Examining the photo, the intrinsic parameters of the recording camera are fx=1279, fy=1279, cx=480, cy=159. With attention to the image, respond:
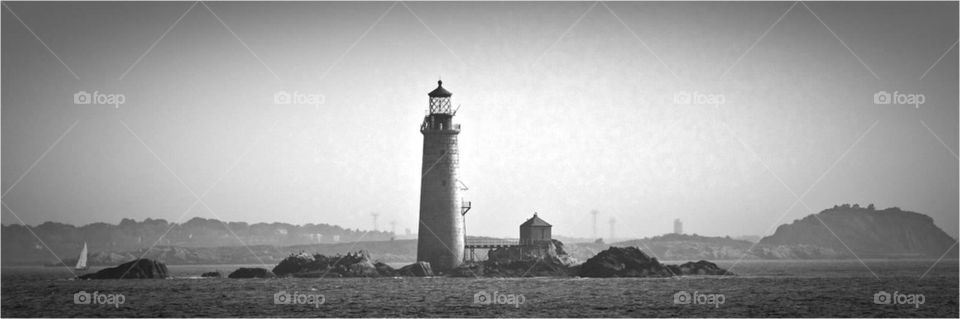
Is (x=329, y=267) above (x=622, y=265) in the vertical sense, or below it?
below

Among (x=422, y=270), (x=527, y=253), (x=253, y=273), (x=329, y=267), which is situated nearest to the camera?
(x=422, y=270)

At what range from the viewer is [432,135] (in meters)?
95.6

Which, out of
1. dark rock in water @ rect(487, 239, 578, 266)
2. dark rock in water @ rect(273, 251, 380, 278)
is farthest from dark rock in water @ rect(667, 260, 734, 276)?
dark rock in water @ rect(273, 251, 380, 278)

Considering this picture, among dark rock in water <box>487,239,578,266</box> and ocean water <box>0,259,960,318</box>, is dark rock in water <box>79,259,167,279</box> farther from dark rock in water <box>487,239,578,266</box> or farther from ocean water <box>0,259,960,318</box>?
dark rock in water <box>487,239,578,266</box>

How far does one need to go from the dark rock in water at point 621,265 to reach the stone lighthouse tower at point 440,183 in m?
13.8

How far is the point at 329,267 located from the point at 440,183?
53.9 feet

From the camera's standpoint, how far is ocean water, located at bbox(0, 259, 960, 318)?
250ft

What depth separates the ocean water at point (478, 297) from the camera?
76.1 m

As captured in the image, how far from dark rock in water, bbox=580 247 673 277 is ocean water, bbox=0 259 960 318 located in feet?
4.94

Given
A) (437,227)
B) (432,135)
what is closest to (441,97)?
(432,135)

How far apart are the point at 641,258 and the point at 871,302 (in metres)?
25.5

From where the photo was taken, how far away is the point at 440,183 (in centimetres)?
9494

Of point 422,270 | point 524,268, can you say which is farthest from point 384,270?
point 524,268

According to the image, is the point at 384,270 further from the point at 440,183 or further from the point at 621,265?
the point at 621,265
